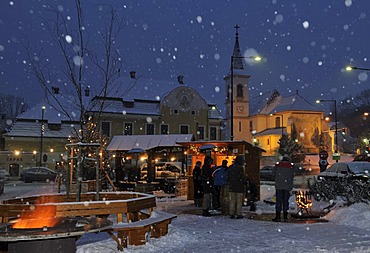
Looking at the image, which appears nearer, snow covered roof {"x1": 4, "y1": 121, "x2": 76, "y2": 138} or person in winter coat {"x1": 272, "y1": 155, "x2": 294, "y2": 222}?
person in winter coat {"x1": 272, "y1": 155, "x2": 294, "y2": 222}

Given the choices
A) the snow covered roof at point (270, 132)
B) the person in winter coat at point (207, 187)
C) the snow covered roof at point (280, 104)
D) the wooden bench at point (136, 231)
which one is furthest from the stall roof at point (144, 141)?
the snow covered roof at point (280, 104)

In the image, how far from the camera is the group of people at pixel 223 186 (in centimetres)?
1325

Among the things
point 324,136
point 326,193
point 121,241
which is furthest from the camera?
point 324,136

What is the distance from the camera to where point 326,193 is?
599 inches

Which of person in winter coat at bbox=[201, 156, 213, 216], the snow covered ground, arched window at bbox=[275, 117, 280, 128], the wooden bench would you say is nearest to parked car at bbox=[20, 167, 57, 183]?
person in winter coat at bbox=[201, 156, 213, 216]

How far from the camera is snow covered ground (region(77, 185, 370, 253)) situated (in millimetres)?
8727

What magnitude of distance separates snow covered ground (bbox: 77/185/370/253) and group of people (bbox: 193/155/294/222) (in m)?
0.52

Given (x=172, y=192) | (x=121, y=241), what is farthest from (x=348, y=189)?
(x=172, y=192)

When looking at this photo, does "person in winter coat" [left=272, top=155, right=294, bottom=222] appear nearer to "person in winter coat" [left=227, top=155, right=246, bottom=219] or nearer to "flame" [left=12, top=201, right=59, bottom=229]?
"person in winter coat" [left=227, top=155, right=246, bottom=219]

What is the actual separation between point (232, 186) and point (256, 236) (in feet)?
10.4

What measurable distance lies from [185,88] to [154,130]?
20.8ft

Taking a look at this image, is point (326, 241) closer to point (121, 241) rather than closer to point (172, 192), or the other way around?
point (121, 241)

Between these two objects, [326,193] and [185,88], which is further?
[185,88]

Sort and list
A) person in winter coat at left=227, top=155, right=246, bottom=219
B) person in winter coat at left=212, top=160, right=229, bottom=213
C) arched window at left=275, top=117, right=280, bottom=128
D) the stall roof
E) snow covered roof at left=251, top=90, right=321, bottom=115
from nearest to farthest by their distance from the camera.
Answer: person in winter coat at left=227, top=155, right=246, bottom=219, person in winter coat at left=212, top=160, right=229, bottom=213, the stall roof, snow covered roof at left=251, top=90, right=321, bottom=115, arched window at left=275, top=117, right=280, bottom=128
